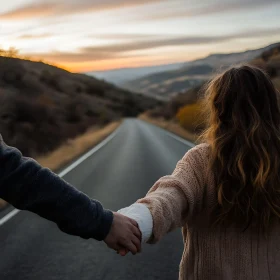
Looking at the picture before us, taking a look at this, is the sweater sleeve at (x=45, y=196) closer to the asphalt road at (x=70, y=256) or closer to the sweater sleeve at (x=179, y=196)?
the sweater sleeve at (x=179, y=196)

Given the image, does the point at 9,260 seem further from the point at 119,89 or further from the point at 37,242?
the point at 119,89

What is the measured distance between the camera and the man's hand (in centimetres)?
207

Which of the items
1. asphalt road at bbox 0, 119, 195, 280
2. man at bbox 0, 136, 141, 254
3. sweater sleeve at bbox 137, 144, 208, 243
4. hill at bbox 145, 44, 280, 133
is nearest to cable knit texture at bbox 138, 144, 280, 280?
sweater sleeve at bbox 137, 144, 208, 243

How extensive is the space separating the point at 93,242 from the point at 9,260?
116 centimetres

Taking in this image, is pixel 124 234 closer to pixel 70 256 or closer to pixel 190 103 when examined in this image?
pixel 70 256

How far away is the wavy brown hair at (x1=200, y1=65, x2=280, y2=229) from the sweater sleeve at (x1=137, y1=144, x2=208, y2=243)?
0.25 ft

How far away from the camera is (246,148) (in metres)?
1.99

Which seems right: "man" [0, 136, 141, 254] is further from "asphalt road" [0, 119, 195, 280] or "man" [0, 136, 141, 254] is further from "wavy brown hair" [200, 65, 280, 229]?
"asphalt road" [0, 119, 195, 280]

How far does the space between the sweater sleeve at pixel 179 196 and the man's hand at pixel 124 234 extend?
0.09m

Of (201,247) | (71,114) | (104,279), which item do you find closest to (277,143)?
(201,247)

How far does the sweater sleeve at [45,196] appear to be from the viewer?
6.31 feet

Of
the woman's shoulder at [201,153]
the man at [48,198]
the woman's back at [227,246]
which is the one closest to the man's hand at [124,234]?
the man at [48,198]

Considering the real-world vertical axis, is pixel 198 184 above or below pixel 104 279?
above

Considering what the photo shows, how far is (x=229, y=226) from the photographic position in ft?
6.74
